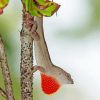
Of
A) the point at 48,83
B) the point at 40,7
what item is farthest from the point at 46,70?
the point at 40,7

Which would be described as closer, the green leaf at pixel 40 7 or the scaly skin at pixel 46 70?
the green leaf at pixel 40 7

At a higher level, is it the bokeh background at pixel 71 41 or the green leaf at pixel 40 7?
the green leaf at pixel 40 7

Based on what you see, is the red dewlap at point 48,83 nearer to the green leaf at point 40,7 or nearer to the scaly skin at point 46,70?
the scaly skin at point 46,70

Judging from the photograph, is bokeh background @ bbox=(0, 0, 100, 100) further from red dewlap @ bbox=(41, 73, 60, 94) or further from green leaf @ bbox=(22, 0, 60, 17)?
green leaf @ bbox=(22, 0, 60, 17)

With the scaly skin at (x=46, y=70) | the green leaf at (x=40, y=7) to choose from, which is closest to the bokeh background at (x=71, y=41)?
the scaly skin at (x=46, y=70)

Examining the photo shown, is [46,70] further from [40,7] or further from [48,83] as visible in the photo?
[40,7]

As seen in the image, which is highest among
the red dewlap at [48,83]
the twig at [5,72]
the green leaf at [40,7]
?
the green leaf at [40,7]

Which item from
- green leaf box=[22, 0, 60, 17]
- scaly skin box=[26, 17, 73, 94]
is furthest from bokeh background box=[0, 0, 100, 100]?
green leaf box=[22, 0, 60, 17]
